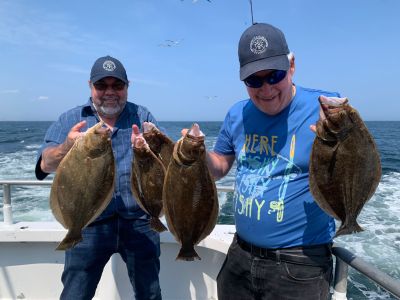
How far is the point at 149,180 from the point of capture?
A: 7.79ft

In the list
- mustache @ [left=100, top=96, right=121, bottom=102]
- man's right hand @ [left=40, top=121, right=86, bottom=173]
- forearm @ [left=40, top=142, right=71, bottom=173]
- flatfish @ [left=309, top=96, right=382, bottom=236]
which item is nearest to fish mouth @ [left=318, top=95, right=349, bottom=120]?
flatfish @ [left=309, top=96, right=382, bottom=236]

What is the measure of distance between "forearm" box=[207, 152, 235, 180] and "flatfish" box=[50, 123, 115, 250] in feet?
2.32

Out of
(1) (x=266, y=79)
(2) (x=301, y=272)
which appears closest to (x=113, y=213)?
(2) (x=301, y=272)

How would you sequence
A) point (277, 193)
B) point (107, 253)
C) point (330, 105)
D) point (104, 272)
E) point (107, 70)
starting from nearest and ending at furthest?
1. point (330, 105)
2. point (277, 193)
3. point (107, 70)
4. point (107, 253)
5. point (104, 272)

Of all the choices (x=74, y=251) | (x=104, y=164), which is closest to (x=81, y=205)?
(x=104, y=164)

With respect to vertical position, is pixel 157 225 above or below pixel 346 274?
above

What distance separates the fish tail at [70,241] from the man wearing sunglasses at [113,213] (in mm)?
597

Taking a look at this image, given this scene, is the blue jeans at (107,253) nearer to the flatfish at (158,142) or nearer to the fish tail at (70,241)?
the fish tail at (70,241)

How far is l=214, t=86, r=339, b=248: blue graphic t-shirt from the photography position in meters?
2.32

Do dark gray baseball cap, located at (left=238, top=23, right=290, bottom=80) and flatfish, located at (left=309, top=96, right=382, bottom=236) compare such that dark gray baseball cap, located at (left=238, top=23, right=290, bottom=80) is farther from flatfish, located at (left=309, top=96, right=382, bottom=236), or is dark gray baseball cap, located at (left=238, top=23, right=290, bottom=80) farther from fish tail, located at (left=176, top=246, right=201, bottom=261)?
fish tail, located at (left=176, top=246, right=201, bottom=261)

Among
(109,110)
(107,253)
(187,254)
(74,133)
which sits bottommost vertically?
(107,253)

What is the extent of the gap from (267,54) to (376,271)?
1391 mm

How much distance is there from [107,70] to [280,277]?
198cm

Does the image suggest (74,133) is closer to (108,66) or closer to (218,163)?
(108,66)
